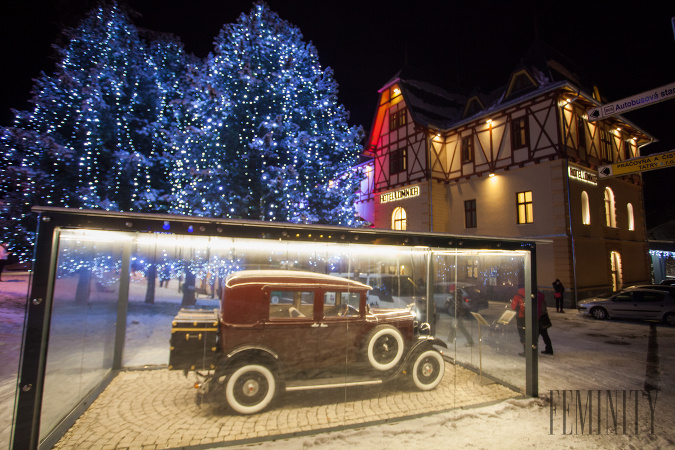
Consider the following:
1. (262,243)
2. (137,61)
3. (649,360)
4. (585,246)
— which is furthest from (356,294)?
(585,246)

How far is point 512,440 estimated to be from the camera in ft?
13.3

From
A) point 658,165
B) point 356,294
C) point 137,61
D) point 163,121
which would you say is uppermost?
point 137,61

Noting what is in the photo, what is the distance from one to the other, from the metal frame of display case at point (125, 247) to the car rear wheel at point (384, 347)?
1599 millimetres

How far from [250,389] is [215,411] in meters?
0.67

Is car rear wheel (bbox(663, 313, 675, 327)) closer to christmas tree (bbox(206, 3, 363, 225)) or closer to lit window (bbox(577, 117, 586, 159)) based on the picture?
lit window (bbox(577, 117, 586, 159))

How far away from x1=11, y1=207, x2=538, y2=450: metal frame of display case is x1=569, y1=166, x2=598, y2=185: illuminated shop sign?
1480 centimetres

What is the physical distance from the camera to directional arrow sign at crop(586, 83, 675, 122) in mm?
6248

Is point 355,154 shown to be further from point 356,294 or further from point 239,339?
point 239,339

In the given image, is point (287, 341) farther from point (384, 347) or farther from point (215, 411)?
point (384, 347)

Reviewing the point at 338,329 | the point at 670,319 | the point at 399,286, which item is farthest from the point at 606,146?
the point at 338,329

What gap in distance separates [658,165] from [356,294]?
8.59 meters

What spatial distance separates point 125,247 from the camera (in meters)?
5.56

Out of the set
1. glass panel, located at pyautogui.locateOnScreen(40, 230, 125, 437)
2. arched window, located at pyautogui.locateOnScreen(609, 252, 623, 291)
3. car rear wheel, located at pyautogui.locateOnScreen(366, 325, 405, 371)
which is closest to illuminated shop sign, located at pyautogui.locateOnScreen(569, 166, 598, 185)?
arched window, located at pyautogui.locateOnScreen(609, 252, 623, 291)

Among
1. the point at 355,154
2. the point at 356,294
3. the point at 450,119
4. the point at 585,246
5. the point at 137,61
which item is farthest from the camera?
the point at 450,119
